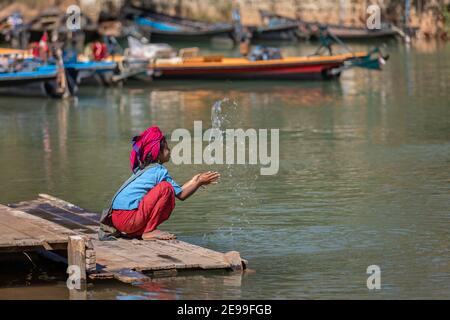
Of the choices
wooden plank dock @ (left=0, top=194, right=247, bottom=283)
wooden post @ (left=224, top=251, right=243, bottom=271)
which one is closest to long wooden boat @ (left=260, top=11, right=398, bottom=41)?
wooden plank dock @ (left=0, top=194, right=247, bottom=283)

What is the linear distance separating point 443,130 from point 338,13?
113 feet

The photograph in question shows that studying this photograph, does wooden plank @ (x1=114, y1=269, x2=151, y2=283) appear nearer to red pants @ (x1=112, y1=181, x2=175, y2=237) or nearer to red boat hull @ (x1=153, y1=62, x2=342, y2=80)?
red pants @ (x1=112, y1=181, x2=175, y2=237)

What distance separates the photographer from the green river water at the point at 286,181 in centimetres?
1056

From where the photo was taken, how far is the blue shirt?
11.1 metres

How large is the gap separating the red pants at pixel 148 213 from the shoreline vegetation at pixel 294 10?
41007mm

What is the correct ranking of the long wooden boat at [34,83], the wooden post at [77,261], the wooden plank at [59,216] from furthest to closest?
the long wooden boat at [34,83] → the wooden plank at [59,216] → the wooden post at [77,261]

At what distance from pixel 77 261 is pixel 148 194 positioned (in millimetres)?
1307

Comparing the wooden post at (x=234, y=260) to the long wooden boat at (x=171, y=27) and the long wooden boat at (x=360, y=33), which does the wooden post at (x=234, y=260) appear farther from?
the long wooden boat at (x=360, y=33)

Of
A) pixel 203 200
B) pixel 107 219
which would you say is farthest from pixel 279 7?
pixel 107 219

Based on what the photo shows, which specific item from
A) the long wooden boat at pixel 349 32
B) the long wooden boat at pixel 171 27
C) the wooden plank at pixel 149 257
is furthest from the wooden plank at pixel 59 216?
the long wooden boat at pixel 349 32

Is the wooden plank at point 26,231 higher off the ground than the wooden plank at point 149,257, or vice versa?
the wooden plank at point 26,231

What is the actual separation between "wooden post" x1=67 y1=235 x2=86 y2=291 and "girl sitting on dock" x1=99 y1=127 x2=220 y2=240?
1.08 metres

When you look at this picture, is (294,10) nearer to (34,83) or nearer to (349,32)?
(349,32)
